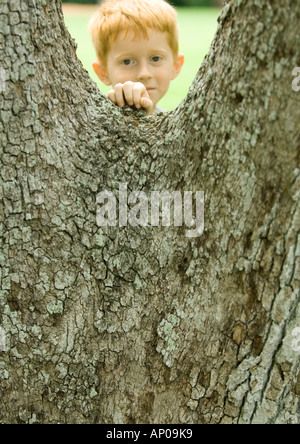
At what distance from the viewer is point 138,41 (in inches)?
91.4

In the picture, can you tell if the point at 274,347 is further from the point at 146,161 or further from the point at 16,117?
the point at 16,117

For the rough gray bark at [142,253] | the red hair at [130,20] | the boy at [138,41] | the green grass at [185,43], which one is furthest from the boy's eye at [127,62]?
the green grass at [185,43]

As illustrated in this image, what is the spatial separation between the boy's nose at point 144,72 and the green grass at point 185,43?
14.0ft

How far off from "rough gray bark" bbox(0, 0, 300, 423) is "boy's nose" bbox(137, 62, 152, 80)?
2.15 ft

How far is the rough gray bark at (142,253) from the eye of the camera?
142 centimetres

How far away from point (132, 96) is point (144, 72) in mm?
528

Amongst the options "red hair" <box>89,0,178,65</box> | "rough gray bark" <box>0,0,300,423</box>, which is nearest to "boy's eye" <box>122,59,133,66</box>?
"red hair" <box>89,0,178,65</box>

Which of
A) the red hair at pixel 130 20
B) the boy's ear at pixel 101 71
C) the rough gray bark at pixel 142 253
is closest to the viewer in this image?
the rough gray bark at pixel 142 253

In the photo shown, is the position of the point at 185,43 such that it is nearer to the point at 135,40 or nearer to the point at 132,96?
the point at 135,40

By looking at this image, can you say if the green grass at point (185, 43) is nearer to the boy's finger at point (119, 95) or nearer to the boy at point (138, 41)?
the boy at point (138, 41)

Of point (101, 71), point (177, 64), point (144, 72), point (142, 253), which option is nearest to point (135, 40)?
point (144, 72)

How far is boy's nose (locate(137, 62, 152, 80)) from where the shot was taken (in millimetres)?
2318

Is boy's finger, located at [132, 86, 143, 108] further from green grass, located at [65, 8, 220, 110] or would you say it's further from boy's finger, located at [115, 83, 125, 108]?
green grass, located at [65, 8, 220, 110]
